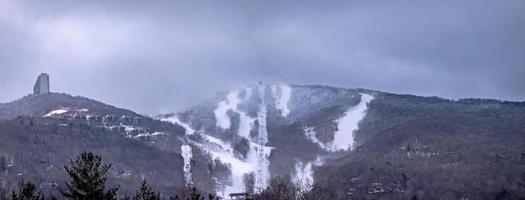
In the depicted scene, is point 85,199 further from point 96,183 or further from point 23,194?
point 23,194

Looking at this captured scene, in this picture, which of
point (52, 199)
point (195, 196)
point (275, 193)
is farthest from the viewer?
point (275, 193)

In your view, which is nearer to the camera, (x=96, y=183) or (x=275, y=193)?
(x=96, y=183)

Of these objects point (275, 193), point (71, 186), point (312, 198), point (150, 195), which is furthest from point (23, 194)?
point (312, 198)

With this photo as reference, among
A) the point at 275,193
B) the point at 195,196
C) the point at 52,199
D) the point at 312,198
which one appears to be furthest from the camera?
the point at 312,198

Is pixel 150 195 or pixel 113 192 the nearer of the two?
pixel 113 192

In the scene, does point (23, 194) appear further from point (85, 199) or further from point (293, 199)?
point (293, 199)

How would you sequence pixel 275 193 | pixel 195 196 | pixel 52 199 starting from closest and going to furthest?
pixel 52 199, pixel 195 196, pixel 275 193

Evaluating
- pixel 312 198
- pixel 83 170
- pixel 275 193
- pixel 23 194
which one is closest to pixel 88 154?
pixel 83 170

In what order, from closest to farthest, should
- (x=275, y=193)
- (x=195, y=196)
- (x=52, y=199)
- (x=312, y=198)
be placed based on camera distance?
1. (x=52, y=199)
2. (x=195, y=196)
3. (x=275, y=193)
4. (x=312, y=198)
